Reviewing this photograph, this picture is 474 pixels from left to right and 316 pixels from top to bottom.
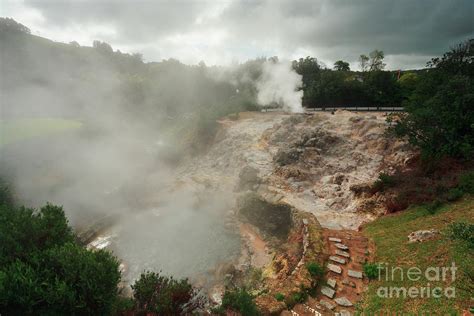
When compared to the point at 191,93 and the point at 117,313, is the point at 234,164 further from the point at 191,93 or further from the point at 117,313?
the point at 191,93

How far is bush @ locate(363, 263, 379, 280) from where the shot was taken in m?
8.78

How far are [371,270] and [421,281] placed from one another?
1.61 meters

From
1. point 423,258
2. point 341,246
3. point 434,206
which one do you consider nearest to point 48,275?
point 341,246

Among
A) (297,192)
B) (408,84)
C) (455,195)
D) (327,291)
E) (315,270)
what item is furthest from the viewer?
(408,84)

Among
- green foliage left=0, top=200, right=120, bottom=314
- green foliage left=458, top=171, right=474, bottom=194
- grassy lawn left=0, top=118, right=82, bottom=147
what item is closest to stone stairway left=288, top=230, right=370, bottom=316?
green foliage left=458, top=171, right=474, bottom=194

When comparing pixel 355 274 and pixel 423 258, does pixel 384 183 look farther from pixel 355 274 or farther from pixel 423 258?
pixel 355 274

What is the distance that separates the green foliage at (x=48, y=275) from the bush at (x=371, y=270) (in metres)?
8.36

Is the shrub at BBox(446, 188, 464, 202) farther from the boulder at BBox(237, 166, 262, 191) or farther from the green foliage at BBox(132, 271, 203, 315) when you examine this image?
the green foliage at BBox(132, 271, 203, 315)

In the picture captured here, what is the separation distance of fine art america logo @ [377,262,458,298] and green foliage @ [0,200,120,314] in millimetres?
8230

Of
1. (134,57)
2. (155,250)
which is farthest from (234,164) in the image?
(134,57)

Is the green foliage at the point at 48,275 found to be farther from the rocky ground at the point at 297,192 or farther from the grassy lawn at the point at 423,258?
the grassy lawn at the point at 423,258

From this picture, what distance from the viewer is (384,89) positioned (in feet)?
118

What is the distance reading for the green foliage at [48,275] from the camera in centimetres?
573

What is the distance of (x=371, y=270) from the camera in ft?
29.2
